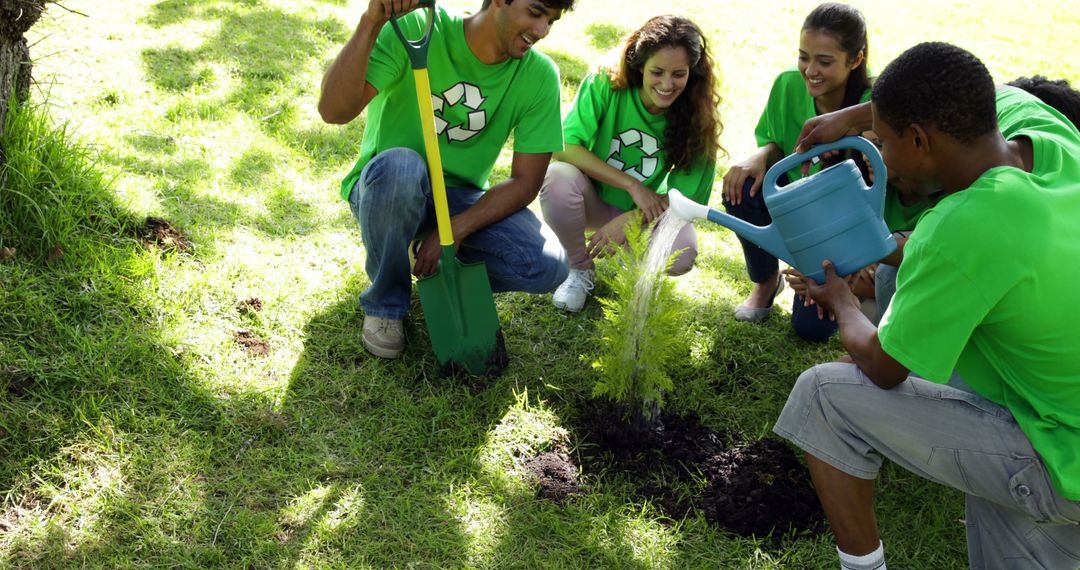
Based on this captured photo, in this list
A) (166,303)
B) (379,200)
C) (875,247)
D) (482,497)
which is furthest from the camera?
(166,303)

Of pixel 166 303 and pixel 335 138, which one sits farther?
pixel 335 138

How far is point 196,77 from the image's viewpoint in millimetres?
4914

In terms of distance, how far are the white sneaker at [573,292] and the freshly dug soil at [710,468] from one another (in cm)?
69

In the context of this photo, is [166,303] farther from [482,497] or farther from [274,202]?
[482,497]

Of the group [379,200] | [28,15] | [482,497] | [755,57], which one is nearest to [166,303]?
[379,200]

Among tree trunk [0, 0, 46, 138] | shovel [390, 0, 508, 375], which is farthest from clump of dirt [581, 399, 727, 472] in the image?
tree trunk [0, 0, 46, 138]

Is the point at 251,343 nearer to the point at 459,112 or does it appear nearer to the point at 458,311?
the point at 458,311

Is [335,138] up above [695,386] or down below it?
above

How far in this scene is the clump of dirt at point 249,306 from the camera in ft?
10.7

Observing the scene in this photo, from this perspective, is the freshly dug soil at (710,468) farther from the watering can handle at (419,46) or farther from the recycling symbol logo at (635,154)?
the watering can handle at (419,46)

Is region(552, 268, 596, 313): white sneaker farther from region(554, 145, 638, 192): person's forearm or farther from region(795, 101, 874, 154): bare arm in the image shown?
region(795, 101, 874, 154): bare arm

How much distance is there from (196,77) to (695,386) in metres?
3.46

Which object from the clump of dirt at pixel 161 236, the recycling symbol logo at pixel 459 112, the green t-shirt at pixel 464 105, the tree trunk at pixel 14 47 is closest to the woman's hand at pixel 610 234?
the green t-shirt at pixel 464 105

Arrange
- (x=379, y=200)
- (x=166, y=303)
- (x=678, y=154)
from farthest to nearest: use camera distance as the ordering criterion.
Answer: (x=678, y=154)
(x=166, y=303)
(x=379, y=200)
